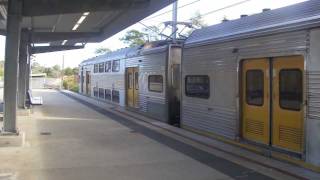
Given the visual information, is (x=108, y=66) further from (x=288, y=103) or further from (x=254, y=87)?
(x=288, y=103)

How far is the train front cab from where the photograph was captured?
9766 millimetres

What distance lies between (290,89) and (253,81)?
1476 millimetres

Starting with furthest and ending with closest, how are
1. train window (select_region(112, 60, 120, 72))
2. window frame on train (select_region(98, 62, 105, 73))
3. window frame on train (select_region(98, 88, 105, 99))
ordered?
window frame on train (select_region(98, 88, 105, 99))
window frame on train (select_region(98, 62, 105, 73))
train window (select_region(112, 60, 120, 72))

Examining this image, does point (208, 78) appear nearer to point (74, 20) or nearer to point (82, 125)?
point (82, 125)

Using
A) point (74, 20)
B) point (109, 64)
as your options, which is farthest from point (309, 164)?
point (109, 64)

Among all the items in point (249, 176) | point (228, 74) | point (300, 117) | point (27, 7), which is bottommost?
point (249, 176)

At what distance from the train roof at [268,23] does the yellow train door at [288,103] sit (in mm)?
621

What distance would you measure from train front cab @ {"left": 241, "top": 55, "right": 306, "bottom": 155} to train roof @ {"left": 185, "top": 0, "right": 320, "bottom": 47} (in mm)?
579

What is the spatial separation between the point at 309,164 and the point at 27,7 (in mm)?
7756

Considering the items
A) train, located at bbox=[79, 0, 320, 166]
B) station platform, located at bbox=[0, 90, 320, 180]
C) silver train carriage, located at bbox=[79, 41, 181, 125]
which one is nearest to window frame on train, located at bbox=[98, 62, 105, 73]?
silver train carriage, located at bbox=[79, 41, 181, 125]

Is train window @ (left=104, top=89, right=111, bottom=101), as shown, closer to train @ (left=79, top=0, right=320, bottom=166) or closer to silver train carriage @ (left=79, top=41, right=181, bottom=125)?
silver train carriage @ (left=79, top=41, right=181, bottom=125)

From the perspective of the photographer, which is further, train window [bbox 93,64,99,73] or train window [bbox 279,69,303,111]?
train window [bbox 93,64,99,73]

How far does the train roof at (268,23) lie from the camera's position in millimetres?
9500

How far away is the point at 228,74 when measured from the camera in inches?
486
